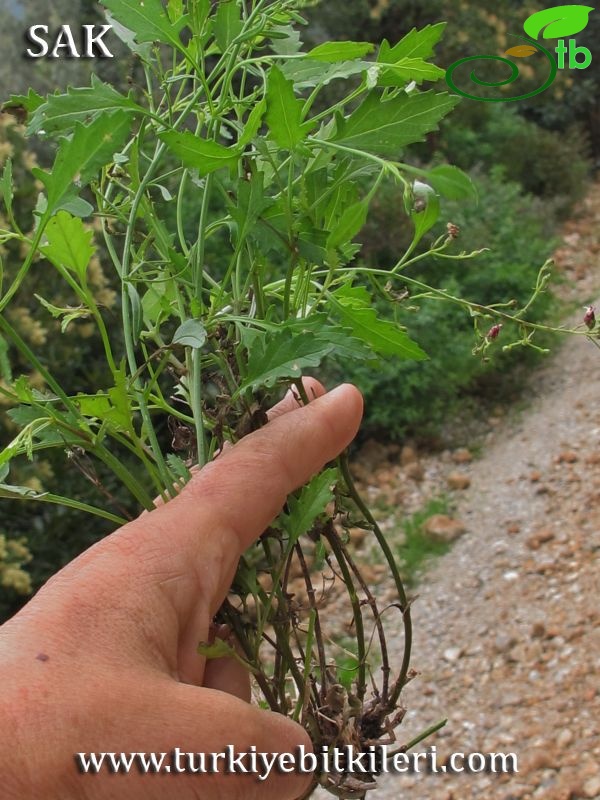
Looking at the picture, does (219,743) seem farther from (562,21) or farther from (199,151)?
(562,21)

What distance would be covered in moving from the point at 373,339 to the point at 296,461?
13 centimetres

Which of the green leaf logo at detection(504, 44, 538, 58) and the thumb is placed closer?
the thumb

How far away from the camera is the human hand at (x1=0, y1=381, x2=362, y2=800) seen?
633mm

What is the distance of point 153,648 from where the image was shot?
69cm

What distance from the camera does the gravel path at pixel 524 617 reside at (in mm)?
1933

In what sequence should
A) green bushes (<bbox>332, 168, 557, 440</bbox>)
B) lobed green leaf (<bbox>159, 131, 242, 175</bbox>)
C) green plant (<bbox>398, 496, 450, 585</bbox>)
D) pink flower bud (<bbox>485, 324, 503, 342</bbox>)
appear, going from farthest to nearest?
1. green bushes (<bbox>332, 168, 557, 440</bbox>)
2. green plant (<bbox>398, 496, 450, 585</bbox>)
3. pink flower bud (<bbox>485, 324, 503, 342</bbox>)
4. lobed green leaf (<bbox>159, 131, 242, 175</bbox>)

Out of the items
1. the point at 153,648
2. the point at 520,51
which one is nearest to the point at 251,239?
the point at 153,648

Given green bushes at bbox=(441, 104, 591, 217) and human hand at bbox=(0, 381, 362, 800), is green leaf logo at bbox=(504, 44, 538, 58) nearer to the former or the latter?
human hand at bbox=(0, 381, 362, 800)

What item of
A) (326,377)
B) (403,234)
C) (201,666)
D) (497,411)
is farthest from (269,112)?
(403,234)

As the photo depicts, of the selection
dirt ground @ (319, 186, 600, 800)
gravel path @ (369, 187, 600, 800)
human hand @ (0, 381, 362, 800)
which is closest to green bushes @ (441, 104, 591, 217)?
dirt ground @ (319, 186, 600, 800)

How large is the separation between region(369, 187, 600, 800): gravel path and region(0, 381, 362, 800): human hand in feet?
4.38

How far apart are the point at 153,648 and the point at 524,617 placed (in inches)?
73.2

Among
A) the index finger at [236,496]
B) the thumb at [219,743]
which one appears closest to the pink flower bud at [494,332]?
the index finger at [236,496]

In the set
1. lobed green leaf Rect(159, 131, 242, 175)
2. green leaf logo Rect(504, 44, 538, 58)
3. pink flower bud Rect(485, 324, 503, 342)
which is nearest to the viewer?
lobed green leaf Rect(159, 131, 242, 175)
